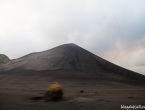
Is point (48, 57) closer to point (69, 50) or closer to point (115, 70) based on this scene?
point (69, 50)

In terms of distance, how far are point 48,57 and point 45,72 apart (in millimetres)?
15053

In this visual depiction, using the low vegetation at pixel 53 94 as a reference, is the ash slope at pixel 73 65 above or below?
above

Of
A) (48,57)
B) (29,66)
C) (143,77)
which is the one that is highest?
(48,57)

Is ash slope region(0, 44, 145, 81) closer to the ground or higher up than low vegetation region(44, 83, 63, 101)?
higher up

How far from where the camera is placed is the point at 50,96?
1542cm

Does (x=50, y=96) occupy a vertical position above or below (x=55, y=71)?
below

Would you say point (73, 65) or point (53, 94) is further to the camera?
point (73, 65)

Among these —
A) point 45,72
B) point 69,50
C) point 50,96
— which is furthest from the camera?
point 69,50

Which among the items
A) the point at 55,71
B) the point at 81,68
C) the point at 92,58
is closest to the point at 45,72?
the point at 55,71

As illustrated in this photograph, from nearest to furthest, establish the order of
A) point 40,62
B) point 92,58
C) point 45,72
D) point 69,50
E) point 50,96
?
point 50,96
point 45,72
point 40,62
point 92,58
point 69,50

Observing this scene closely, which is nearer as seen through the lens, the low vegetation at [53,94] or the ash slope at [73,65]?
the low vegetation at [53,94]

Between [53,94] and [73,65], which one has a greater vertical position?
[73,65]

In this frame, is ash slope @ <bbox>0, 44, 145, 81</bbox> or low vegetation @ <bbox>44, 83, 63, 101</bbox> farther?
ash slope @ <bbox>0, 44, 145, 81</bbox>

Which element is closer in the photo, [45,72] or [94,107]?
[94,107]
